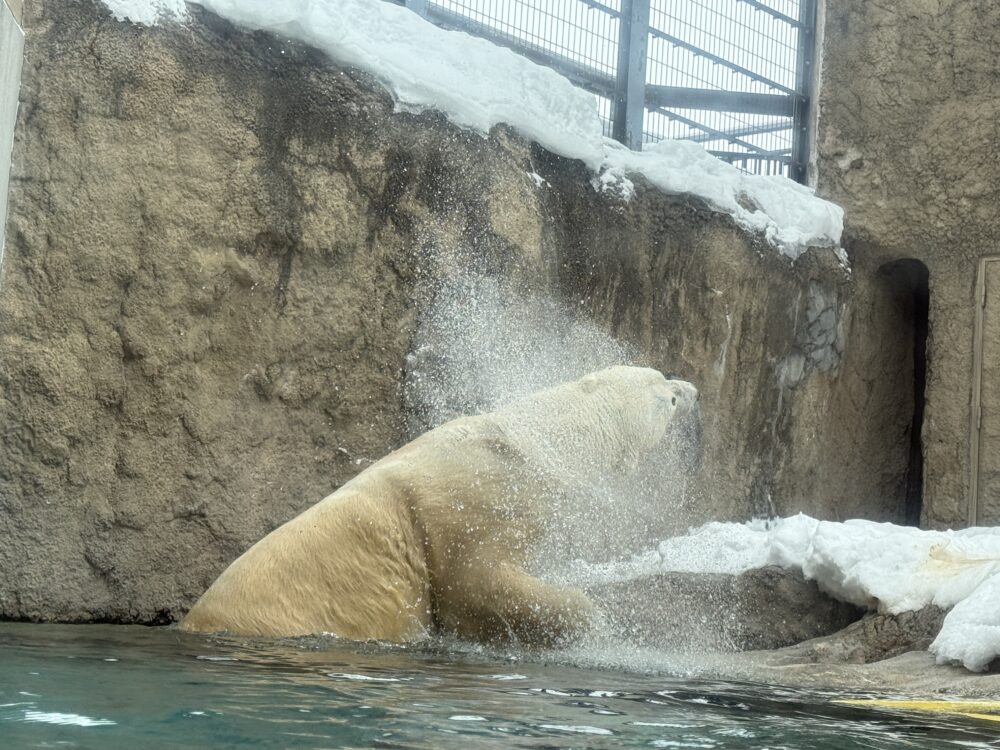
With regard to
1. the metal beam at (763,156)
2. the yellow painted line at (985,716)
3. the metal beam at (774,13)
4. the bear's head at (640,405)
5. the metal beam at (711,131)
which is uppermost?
the metal beam at (774,13)

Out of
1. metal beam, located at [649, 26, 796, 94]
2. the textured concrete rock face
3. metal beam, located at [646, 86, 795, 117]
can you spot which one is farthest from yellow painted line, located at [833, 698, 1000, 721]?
metal beam, located at [649, 26, 796, 94]

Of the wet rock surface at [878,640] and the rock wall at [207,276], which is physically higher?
the rock wall at [207,276]

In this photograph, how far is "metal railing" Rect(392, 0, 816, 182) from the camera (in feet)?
28.0

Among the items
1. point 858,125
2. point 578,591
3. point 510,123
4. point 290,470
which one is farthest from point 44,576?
point 858,125

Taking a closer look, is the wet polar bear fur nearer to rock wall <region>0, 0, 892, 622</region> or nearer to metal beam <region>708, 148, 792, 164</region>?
rock wall <region>0, 0, 892, 622</region>

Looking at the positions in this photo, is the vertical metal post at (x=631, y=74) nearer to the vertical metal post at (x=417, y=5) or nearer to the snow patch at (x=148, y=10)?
the vertical metal post at (x=417, y=5)

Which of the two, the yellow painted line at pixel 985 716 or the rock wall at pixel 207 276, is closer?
the yellow painted line at pixel 985 716

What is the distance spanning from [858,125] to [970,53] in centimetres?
98

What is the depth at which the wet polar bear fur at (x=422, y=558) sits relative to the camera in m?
4.38

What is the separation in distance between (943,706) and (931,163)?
6686mm

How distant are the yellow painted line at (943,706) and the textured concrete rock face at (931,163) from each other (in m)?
5.73

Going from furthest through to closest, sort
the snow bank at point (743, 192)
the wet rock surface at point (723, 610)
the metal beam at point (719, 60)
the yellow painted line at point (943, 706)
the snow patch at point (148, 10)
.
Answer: the metal beam at point (719, 60)
the snow bank at point (743, 192)
the snow patch at point (148, 10)
the wet rock surface at point (723, 610)
the yellow painted line at point (943, 706)

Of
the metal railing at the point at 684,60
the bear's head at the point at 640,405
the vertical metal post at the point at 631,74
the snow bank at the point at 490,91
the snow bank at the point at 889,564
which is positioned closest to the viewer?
the snow bank at the point at 889,564

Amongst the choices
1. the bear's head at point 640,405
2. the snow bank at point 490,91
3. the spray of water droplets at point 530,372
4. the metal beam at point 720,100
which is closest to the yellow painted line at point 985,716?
the spray of water droplets at point 530,372
